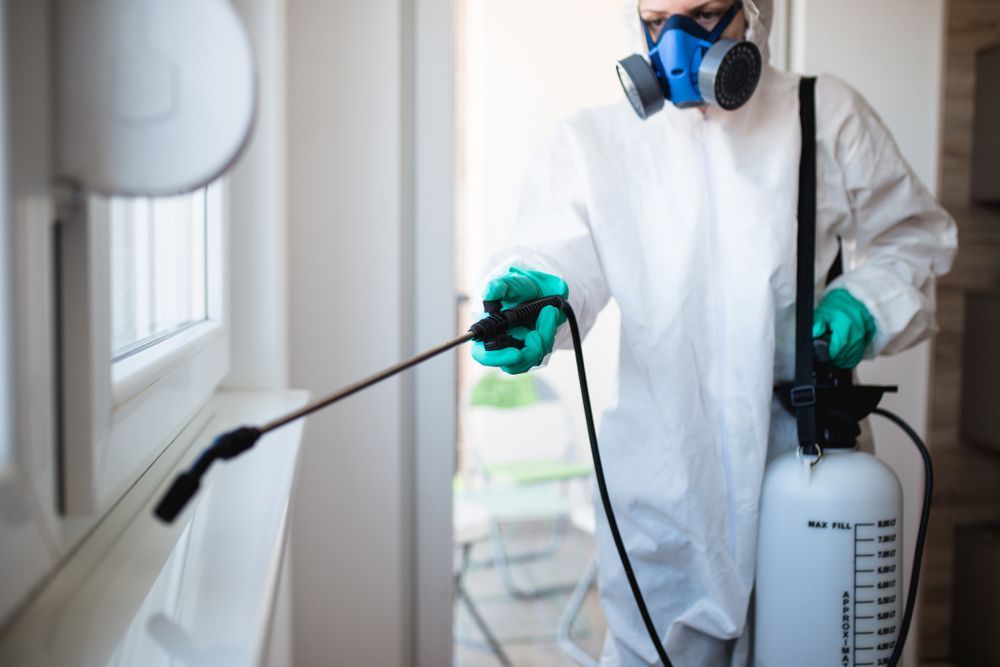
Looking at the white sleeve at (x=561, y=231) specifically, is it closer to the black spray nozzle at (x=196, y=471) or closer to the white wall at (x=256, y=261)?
the white wall at (x=256, y=261)

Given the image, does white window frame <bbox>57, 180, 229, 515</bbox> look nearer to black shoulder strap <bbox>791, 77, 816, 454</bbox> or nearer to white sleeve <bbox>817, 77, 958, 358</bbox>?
black shoulder strap <bbox>791, 77, 816, 454</bbox>

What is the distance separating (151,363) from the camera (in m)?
0.69

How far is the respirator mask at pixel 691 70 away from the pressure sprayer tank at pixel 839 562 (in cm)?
52

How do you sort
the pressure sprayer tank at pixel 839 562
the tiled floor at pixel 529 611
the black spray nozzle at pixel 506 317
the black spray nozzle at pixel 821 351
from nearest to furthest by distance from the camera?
the black spray nozzle at pixel 506 317, the pressure sprayer tank at pixel 839 562, the black spray nozzle at pixel 821 351, the tiled floor at pixel 529 611

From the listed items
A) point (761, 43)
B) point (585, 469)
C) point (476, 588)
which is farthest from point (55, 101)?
point (476, 588)

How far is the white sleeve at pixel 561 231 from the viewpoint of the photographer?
1.10 meters

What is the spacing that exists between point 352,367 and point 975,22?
1.71 m

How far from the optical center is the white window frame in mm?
428

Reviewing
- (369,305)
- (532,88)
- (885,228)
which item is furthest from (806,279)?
(532,88)

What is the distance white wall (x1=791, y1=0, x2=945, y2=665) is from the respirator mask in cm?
78

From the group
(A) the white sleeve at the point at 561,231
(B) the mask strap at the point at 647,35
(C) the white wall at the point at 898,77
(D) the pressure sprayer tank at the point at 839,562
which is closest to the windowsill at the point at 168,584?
(A) the white sleeve at the point at 561,231

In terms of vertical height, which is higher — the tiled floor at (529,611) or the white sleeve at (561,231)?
the white sleeve at (561,231)

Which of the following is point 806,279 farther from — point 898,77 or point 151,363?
point 898,77

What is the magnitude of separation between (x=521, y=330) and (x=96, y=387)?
0.48 meters
